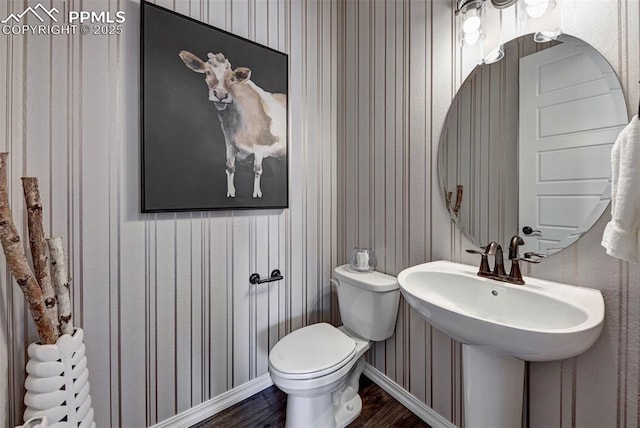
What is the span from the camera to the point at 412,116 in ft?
4.84

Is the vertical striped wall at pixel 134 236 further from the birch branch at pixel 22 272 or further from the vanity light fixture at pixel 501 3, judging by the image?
the vanity light fixture at pixel 501 3

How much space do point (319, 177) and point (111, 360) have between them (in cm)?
145

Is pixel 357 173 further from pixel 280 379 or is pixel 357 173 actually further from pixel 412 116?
pixel 280 379

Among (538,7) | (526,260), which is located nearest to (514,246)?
(526,260)

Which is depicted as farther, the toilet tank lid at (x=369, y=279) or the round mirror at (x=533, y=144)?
the toilet tank lid at (x=369, y=279)

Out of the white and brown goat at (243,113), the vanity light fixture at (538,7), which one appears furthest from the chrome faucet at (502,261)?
the white and brown goat at (243,113)

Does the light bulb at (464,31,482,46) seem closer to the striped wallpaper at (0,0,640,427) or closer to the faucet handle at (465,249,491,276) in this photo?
the striped wallpaper at (0,0,640,427)

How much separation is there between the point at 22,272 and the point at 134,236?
1.25 ft

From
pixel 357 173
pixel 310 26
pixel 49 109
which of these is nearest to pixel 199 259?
pixel 49 109

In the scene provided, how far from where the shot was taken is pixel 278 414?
57.7 inches

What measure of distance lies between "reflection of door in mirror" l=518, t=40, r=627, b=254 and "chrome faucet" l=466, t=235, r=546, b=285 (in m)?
0.04

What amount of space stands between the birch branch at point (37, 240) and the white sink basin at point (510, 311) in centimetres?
130

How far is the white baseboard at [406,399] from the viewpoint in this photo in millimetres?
1375

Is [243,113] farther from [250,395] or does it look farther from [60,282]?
[250,395]
